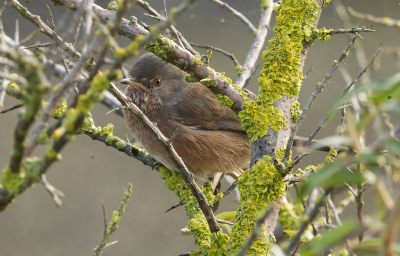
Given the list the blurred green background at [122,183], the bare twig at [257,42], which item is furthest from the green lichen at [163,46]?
the blurred green background at [122,183]

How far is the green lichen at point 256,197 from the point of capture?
2309 mm

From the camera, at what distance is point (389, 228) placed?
37.8 inches

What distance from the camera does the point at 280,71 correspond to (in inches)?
100

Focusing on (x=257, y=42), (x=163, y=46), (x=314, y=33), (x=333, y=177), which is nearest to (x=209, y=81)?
(x=163, y=46)

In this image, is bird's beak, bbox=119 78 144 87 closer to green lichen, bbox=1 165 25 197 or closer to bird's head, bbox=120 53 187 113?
bird's head, bbox=120 53 187 113

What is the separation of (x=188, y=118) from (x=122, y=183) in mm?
3727

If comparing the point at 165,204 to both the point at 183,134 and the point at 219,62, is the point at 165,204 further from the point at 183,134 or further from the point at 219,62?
the point at 183,134

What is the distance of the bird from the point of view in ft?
13.5

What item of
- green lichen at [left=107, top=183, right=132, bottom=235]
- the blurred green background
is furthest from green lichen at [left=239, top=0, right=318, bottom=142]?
the blurred green background

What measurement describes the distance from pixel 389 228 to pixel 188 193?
2.16 metres

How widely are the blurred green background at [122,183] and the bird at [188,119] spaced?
321 cm

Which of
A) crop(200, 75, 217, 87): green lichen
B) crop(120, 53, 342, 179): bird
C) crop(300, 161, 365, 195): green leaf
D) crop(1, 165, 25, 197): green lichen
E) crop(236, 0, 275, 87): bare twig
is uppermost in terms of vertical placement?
crop(236, 0, 275, 87): bare twig

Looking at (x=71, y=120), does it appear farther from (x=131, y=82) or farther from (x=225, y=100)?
(x=131, y=82)

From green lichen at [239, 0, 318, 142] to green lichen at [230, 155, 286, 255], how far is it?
0.79 feet
